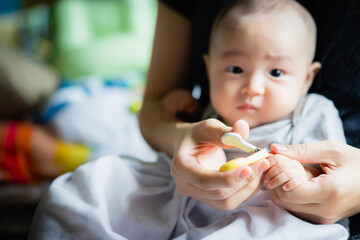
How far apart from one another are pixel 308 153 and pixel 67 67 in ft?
5.95

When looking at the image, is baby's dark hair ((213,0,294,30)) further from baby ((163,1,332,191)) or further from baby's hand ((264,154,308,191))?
baby's hand ((264,154,308,191))

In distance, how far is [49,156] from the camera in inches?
54.1

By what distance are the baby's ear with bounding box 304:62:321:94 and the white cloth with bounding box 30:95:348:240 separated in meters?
0.04

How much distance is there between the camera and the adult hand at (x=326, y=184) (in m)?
0.49

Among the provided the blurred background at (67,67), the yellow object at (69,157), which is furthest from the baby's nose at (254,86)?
the yellow object at (69,157)

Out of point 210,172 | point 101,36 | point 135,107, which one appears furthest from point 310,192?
point 101,36

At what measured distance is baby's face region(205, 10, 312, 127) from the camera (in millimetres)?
612

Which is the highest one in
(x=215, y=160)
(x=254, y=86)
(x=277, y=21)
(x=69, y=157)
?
(x=277, y=21)

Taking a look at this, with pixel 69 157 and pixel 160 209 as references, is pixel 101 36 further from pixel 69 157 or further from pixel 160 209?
pixel 160 209

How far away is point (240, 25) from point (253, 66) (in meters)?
0.08

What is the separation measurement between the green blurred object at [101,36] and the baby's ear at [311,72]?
1.47 meters

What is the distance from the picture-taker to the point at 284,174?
48cm

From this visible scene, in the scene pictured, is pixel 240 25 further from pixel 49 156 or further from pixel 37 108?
pixel 37 108

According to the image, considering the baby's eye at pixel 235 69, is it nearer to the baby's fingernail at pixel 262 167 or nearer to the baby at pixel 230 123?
the baby at pixel 230 123
